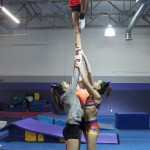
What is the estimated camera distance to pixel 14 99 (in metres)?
13.1

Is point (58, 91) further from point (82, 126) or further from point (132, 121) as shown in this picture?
point (132, 121)

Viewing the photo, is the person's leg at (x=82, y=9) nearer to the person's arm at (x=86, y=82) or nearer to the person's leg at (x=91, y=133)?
the person's arm at (x=86, y=82)

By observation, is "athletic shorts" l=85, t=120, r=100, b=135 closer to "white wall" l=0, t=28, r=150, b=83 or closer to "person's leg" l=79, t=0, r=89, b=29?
"person's leg" l=79, t=0, r=89, b=29

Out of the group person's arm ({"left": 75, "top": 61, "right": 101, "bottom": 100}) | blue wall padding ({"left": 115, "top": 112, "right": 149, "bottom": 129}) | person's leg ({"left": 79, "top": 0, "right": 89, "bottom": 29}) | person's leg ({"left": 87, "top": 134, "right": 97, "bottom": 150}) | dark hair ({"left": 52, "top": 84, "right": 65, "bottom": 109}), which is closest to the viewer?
person's leg ({"left": 79, "top": 0, "right": 89, "bottom": 29})

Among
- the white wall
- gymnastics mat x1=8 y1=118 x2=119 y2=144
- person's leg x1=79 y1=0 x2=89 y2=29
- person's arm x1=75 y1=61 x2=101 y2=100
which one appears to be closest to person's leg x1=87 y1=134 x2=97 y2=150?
person's arm x1=75 y1=61 x2=101 y2=100

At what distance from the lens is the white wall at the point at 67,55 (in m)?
13.4

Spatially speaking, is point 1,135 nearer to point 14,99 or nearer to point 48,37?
point 14,99

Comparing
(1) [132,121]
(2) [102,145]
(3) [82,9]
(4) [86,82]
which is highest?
(3) [82,9]

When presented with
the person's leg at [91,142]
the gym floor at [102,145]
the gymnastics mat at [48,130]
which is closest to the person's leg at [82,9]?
the person's leg at [91,142]

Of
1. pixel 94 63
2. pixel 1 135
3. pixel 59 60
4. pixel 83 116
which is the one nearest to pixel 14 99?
pixel 59 60

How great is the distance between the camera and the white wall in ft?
43.8

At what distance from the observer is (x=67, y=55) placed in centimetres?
1360

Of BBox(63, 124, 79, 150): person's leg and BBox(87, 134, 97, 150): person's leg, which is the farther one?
BBox(87, 134, 97, 150): person's leg

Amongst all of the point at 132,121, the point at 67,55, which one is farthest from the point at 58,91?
the point at 67,55
